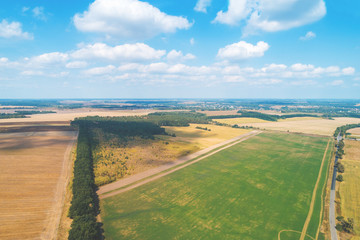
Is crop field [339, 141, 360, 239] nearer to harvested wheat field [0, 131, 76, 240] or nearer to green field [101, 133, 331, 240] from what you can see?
green field [101, 133, 331, 240]

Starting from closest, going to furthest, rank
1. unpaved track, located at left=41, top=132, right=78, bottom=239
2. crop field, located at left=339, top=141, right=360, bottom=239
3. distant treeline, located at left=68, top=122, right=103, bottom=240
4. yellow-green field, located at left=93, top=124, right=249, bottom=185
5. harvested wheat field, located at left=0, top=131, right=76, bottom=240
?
1. distant treeline, located at left=68, top=122, right=103, bottom=240
2. unpaved track, located at left=41, top=132, right=78, bottom=239
3. harvested wheat field, located at left=0, top=131, right=76, bottom=240
4. crop field, located at left=339, top=141, right=360, bottom=239
5. yellow-green field, located at left=93, top=124, right=249, bottom=185

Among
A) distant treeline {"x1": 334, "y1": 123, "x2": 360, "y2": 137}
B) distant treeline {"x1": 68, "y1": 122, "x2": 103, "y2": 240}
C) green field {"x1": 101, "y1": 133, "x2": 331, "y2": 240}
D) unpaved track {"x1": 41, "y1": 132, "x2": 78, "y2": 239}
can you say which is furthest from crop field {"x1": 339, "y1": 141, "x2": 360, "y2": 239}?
distant treeline {"x1": 334, "y1": 123, "x2": 360, "y2": 137}

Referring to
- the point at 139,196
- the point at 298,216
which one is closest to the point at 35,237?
the point at 139,196

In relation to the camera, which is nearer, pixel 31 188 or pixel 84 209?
pixel 84 209

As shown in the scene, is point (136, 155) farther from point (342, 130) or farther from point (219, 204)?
point (342, 130)

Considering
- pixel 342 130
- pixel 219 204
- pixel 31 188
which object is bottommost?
pixel 219 204

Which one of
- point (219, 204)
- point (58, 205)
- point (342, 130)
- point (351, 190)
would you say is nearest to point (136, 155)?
point (58, 205)
